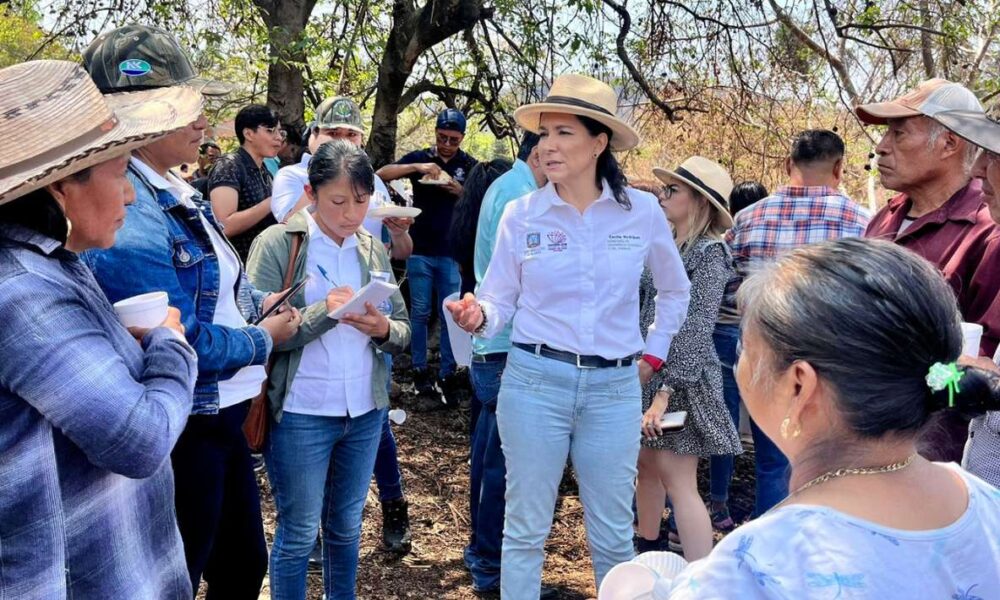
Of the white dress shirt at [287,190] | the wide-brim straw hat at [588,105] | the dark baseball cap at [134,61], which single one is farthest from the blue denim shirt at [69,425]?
the white dress shirt at [287,190]

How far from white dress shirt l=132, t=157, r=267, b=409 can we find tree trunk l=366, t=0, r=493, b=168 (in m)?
3.69

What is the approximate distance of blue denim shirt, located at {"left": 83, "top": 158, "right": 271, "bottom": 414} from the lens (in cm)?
198

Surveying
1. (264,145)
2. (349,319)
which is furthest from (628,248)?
(264,145)

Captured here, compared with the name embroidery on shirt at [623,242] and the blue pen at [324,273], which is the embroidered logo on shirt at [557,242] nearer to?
the name embroidery on shirt at [623,242]

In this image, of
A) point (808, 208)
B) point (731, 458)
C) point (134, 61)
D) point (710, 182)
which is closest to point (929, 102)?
point (710, 182)

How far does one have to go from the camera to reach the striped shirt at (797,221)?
13.7 ft

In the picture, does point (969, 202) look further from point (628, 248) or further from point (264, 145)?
point (264, 145)

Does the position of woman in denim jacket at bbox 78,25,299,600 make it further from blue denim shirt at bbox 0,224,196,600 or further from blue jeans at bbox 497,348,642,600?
blue jeans at bbox 497,348,642,600

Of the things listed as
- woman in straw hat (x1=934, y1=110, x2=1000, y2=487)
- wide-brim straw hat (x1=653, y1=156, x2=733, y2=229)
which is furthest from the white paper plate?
woman in straw hat (x1=934, y1=110, x2=1000, y2=487)

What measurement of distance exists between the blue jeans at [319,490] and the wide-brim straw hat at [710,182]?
1.81 meters

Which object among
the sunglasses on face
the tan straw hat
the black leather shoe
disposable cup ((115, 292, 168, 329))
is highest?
the tan straw hat

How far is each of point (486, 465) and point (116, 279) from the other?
6.86ft

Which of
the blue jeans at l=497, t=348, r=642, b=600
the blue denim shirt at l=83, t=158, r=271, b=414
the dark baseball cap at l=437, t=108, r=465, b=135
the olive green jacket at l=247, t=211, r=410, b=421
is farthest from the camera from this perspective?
the dark baseball cap at l=437, t=108, r=465, b=135

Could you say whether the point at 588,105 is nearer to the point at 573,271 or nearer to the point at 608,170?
the point at 608,170
